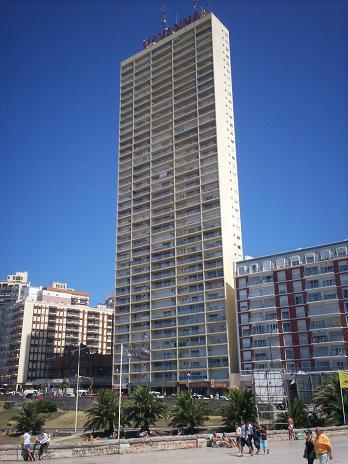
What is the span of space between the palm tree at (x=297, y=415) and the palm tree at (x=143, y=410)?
44.2 ft

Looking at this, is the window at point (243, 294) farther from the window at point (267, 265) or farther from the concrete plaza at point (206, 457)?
the concrete plaza at point (206, 457)

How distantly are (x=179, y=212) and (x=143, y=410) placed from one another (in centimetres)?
7360

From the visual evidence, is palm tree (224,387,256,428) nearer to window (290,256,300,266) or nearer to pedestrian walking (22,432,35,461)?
pedestrian walking (22,432,35,461)

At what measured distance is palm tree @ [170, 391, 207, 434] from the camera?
161 ft

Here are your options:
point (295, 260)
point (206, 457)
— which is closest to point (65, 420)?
point (295, 260)

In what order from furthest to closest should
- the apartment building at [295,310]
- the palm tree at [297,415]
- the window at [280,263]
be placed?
the window at [280,263]
the apartment building at [295,310]
the palm tree at [297,415]

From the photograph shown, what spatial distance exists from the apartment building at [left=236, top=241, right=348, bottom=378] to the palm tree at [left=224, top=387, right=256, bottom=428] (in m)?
43.6

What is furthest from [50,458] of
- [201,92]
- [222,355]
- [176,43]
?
[176,43]

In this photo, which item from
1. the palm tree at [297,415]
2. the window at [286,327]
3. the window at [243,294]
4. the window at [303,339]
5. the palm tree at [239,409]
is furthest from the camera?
the window at [243,294]

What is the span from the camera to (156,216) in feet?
405

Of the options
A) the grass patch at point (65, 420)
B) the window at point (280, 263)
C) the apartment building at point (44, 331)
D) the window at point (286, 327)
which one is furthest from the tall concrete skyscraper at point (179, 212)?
the apartment building at point (44, 331)

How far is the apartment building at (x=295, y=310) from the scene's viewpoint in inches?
3497

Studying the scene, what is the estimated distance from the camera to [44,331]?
153125 mm

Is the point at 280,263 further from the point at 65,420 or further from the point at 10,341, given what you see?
the point at 10,341
